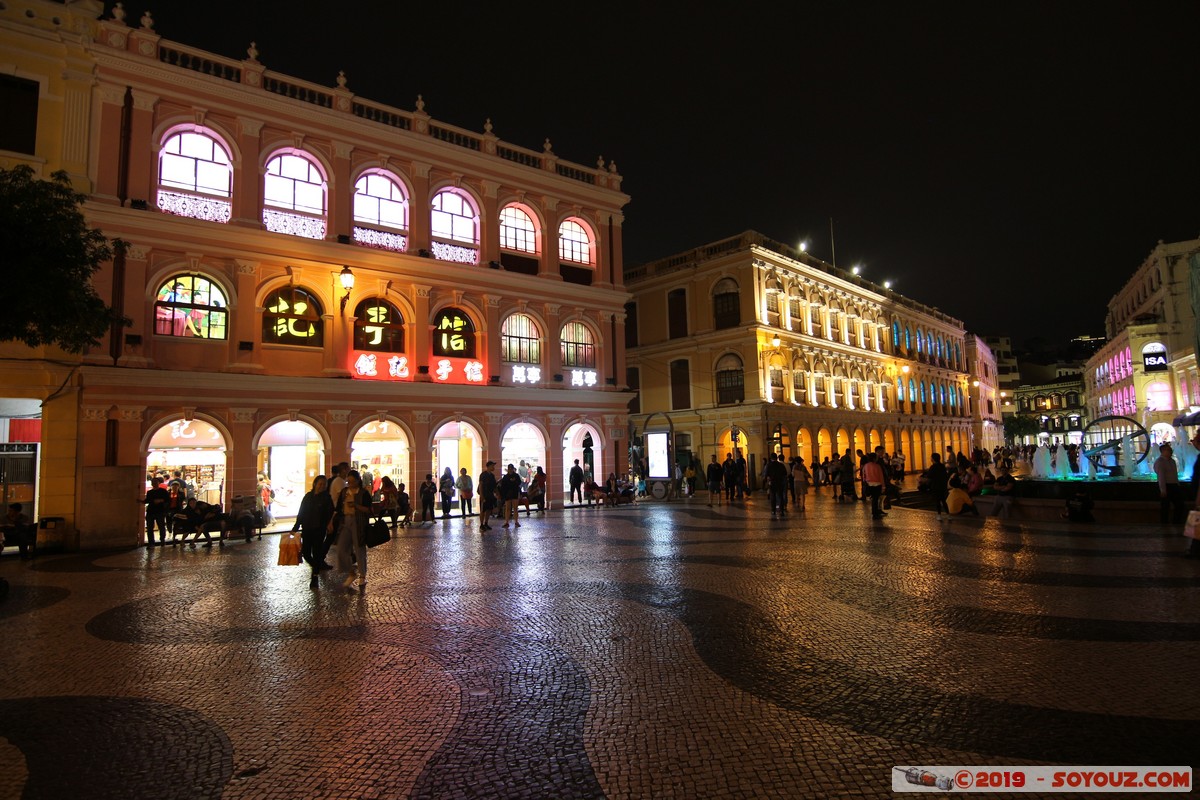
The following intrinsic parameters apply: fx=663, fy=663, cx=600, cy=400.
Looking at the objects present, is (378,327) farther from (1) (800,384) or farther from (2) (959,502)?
(1) (800,384)

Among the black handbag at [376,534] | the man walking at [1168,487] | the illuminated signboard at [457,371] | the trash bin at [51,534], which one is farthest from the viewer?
the illuminated signboard at [457,371]

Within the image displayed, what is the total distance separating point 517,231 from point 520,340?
452cm

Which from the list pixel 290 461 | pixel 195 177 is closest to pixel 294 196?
pixel 195 177

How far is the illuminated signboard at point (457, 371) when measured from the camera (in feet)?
77.4

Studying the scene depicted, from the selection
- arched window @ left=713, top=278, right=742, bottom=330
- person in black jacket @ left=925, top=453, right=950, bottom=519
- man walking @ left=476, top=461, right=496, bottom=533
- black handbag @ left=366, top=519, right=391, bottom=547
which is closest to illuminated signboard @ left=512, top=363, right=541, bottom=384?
man walking @ left=476, top=461, right=496, bottom=533

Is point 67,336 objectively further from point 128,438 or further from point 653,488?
point 653,488

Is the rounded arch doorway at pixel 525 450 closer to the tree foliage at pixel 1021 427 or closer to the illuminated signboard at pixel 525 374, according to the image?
the illuminated signboard at pixel 525 374

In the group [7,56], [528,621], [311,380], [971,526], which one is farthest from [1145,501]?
[7,56]

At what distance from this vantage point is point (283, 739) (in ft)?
15.7

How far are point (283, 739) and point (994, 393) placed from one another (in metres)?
94.7

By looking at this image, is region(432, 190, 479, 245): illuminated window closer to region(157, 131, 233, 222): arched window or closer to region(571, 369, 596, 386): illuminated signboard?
region(571, 369, 596, 386): illuminated signboard

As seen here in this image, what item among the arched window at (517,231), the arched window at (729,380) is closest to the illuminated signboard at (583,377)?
the arched window at (517,231)

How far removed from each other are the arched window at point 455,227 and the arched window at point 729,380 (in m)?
18.5

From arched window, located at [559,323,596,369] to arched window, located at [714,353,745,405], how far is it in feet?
42.4
